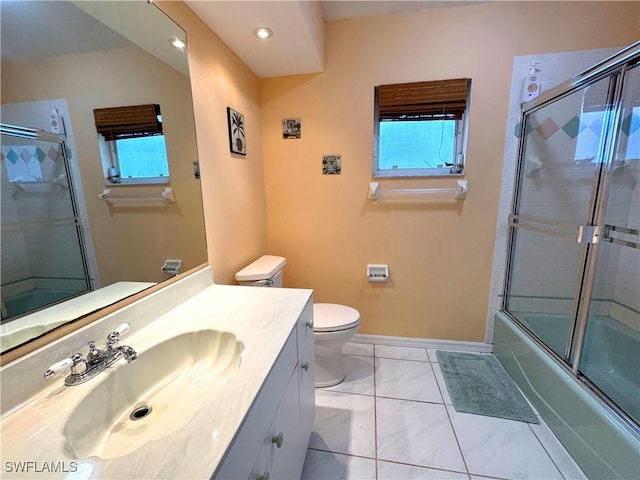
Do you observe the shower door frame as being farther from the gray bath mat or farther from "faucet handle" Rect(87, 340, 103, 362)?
"faucet handle" Rect(87, 340, 103, 362)

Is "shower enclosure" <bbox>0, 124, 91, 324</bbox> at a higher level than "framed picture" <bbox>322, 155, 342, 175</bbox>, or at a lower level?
lower

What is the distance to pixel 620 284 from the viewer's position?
6.05 feet

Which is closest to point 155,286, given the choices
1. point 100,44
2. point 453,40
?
point 100,44

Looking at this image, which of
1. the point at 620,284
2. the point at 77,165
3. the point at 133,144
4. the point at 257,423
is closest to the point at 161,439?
the point at 257,423

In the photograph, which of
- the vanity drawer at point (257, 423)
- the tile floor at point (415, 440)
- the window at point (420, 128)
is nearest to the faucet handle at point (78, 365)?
the vanity drawer at point (257, 423)

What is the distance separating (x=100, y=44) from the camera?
0.89 meters

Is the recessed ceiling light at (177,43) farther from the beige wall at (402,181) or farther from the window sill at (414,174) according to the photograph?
the window sill at (414,174)

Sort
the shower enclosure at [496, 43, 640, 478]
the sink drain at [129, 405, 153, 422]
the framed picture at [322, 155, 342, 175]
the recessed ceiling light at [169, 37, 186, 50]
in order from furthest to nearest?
the framed picture at [322, 155, 342, 175]
the shower enclosure at [496, 43, 640, 478]
the recessed ceiling light at [169, 37, 186, 50]
the sink drain at [129, 405, 153, 422]

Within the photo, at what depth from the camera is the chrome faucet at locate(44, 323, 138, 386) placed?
656 millimetres

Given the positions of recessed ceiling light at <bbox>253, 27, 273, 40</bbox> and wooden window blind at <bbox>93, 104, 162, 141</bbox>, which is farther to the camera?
recessed ceiling light at <bbox>253, 27, 273, 40</bbox>

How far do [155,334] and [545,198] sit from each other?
2.30 metres

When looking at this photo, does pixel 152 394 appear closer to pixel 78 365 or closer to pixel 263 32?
pixel 78 365

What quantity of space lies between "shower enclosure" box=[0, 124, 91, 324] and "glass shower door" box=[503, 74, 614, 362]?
6.99 feet

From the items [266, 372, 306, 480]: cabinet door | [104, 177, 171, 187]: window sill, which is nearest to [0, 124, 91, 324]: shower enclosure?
[104, 177, 171, 187]: window sill
